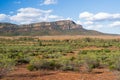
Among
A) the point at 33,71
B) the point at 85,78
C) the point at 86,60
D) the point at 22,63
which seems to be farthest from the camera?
the point at 22,63

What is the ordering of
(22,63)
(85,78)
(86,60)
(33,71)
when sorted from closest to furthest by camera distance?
(85,78) → (33,71) → (86,60) → (22,63)

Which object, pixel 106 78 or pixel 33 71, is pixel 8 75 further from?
pixel 106 78

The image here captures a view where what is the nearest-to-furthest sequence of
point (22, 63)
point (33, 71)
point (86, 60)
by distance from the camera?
point (33, 71)
point (86, 60)
point (22, 63)

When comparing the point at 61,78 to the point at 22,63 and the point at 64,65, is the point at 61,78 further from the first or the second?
the point at 22,63

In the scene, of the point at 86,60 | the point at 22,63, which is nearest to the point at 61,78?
the point at 86,60

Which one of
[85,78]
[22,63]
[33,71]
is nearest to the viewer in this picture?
[85,78]

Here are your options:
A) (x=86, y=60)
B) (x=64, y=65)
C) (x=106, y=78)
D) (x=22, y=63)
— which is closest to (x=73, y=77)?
(x=106, y=78)

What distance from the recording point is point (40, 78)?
19.4 metres

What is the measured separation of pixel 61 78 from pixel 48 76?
1272 mm

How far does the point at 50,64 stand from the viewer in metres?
24.3

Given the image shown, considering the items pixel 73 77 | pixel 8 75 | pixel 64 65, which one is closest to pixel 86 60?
pixel 64 65

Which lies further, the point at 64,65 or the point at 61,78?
the point at 64,65

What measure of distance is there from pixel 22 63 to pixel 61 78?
12.1 meters

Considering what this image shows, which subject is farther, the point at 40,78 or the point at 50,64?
the point at 50,64
